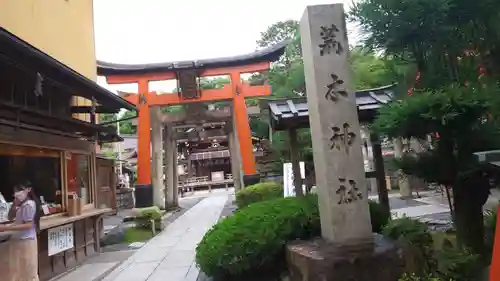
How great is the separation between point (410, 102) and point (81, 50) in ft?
30.6

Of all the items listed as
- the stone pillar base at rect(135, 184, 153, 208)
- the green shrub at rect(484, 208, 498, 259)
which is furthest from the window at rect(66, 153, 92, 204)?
the stone pillar base at rect(135, 184, 153, 208)

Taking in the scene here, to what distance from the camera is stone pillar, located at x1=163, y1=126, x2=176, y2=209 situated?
63.4ft

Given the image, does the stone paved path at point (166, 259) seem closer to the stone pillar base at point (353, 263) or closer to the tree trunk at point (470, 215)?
the stone pillar base at point (353, 263)

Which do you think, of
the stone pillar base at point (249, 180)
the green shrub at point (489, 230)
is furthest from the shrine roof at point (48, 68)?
the stone pillar base at point (249, 180)

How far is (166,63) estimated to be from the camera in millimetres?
17156

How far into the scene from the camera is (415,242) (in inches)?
200

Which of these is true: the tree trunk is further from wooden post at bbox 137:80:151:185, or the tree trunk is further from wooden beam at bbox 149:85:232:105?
wooden post at bbox 137:80:151:185

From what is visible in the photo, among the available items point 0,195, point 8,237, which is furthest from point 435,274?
point 0,195

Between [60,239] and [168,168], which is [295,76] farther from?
[60,239]

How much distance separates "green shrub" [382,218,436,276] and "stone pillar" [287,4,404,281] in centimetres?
20

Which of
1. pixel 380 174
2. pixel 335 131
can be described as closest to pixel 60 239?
pixel 335 131

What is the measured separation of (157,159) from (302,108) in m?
11.4

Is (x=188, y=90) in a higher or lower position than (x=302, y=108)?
higher

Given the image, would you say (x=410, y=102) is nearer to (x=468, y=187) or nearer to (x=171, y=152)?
(x=468, y=187)
